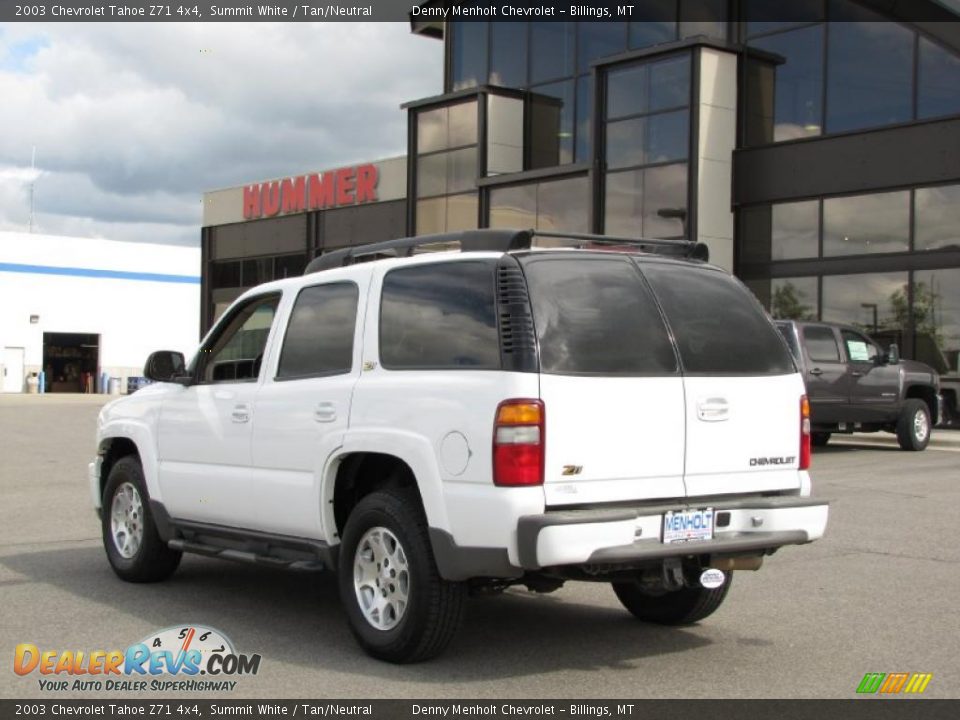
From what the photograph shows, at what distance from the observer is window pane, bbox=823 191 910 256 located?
2473cm

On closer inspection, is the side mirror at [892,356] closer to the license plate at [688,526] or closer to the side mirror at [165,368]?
the side mirror at [165,368]

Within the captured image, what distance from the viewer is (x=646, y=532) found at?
561 cm

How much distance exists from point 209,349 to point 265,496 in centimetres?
136

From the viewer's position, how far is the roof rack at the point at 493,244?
6113 mm

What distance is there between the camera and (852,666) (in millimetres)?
5988

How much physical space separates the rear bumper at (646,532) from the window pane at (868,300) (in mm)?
19560

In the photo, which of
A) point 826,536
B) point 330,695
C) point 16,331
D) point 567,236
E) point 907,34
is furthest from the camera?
point 16,331

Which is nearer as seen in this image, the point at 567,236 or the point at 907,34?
the point at 567,236

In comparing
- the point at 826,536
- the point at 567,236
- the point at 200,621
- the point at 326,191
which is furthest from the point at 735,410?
the point at 326,191

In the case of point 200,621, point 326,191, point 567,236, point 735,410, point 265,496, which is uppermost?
point 326,191

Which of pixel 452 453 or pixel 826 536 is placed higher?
pixel 452 453

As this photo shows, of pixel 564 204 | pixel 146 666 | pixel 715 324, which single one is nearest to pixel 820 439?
pixel 564 204

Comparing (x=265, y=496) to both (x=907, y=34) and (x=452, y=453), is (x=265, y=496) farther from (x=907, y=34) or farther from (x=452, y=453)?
(x=907, y=34)
